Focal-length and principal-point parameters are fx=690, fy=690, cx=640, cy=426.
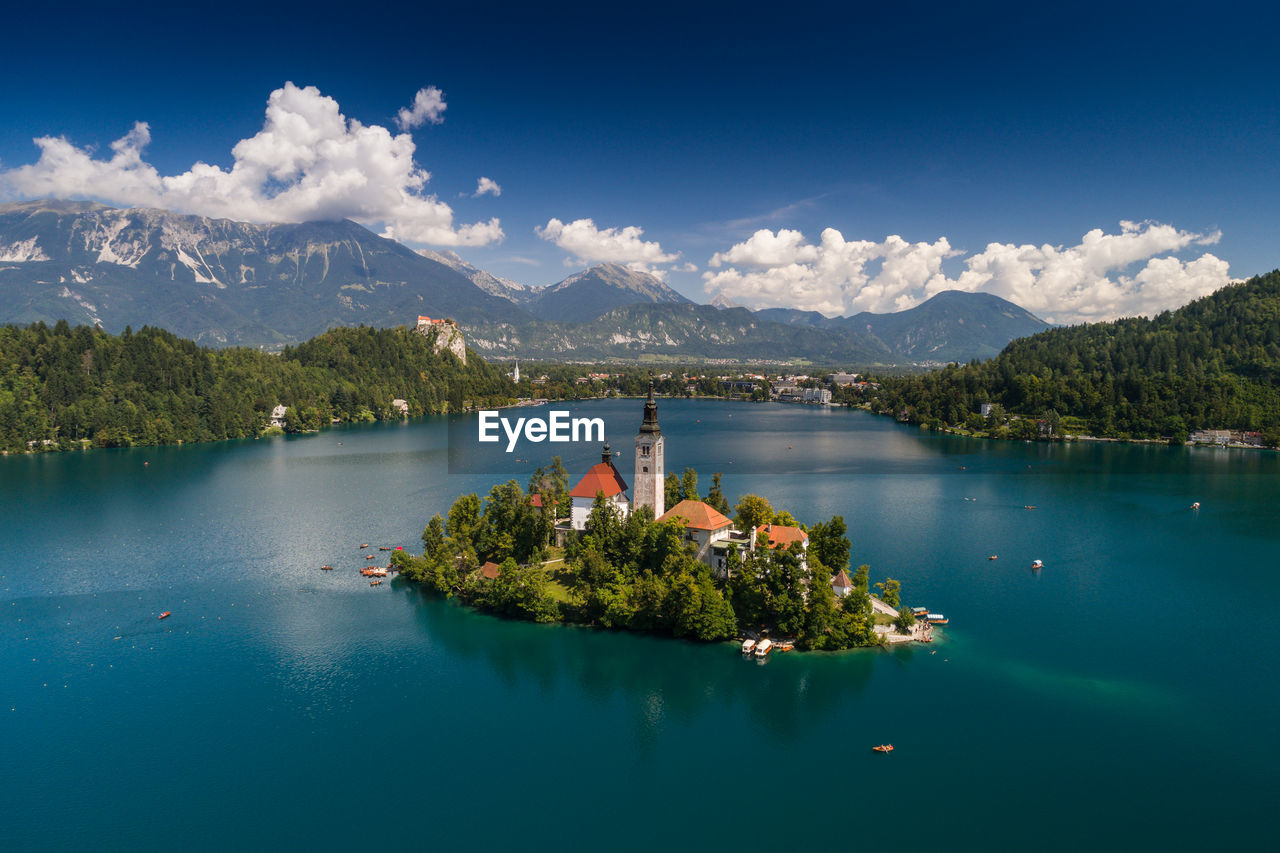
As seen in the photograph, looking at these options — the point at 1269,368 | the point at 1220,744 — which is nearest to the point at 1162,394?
the point at 1269,368

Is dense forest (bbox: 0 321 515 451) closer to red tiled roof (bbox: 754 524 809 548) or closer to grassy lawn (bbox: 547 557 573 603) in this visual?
grassy lawn (bbox: 547 557 573 603)

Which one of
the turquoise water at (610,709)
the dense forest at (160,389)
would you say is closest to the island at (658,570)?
the turquoise water at (610,709)

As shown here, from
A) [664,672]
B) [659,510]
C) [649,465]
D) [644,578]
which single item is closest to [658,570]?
[644,578]

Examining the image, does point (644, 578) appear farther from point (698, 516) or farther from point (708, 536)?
point (698, 516)

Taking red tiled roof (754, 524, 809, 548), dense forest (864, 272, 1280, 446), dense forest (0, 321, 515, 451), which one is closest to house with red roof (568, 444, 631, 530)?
red tiled roof (754, 524, 809, 548)

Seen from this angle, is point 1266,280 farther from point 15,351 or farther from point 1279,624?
point 15,351
